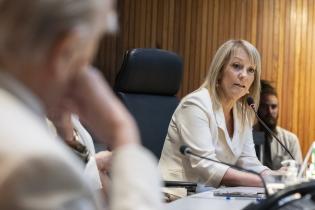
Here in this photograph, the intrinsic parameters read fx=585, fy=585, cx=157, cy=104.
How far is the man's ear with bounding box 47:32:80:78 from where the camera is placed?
69 centimetres

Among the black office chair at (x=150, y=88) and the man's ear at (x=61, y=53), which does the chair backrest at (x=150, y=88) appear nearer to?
the black office chair at (x=150, y=88)

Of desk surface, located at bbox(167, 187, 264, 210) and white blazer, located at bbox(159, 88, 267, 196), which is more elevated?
desk surface, located at bbox(167, 187, 264, 210)

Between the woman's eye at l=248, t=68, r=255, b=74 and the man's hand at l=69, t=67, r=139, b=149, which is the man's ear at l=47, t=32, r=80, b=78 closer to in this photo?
the man's hand at l=69, t=67, r=139, b=149

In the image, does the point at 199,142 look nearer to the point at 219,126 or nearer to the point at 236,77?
the point at 219,126

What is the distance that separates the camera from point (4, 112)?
688 millimetres

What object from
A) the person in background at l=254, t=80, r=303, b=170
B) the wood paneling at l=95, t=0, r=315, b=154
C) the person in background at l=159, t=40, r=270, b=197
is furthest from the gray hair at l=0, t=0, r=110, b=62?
the wood paneling at l=95, t=0, r=315, b=154

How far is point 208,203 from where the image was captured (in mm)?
2098

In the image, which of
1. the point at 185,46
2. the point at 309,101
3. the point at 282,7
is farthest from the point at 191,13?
the point at 309,101

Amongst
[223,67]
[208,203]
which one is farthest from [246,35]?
[208,203]

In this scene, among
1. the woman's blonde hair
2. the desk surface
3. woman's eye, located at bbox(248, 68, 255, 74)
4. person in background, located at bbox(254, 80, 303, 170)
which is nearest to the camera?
the desk surface

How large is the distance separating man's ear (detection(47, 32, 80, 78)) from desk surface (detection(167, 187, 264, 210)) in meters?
1.29

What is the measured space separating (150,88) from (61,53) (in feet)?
10.2

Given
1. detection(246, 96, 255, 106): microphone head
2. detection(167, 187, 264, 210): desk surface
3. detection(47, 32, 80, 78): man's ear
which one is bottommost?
detection(246, 96, 255, 106): microphone head

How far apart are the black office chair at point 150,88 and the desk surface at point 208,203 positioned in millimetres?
1460
